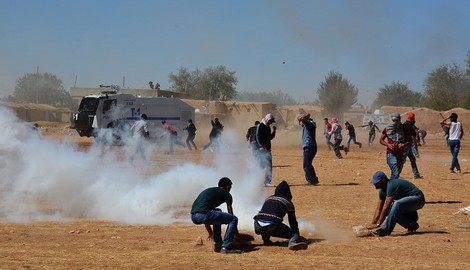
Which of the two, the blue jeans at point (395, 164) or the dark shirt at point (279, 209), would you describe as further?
the blue jeans at point (395, 164)

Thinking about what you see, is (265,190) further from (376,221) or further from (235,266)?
(235,266)

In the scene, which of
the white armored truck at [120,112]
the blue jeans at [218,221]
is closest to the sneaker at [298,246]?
the blue jeans at [218,221]

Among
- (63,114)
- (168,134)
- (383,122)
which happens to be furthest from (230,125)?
(168,134)

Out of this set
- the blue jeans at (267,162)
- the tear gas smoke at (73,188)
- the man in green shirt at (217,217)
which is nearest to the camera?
the man in green shirt at (217,217)

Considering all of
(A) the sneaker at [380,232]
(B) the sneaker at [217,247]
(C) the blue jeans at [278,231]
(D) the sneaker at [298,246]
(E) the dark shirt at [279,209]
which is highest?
(E) the dark shirt at [279,209]

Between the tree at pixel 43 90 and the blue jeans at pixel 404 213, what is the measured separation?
88154 millimetres

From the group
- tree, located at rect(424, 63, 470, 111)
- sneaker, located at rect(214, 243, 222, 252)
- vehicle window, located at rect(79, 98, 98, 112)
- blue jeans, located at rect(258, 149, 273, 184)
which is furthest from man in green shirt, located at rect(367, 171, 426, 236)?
tree, located at rect(424, 63, 470, 111)

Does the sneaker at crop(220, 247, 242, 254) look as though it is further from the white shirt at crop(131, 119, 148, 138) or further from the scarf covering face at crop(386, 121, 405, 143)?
the white shirt at crop(131, 119, 148, 138)

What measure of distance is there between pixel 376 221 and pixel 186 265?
11.8ft

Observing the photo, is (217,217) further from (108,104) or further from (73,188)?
(108,104)

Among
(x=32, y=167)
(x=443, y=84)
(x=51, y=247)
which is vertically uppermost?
(x=443, y=84)

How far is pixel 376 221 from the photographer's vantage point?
10500 mm

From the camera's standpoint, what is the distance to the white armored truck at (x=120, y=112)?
113 feet

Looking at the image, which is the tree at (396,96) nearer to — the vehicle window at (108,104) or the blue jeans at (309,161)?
the vehicle window at (108,104)
